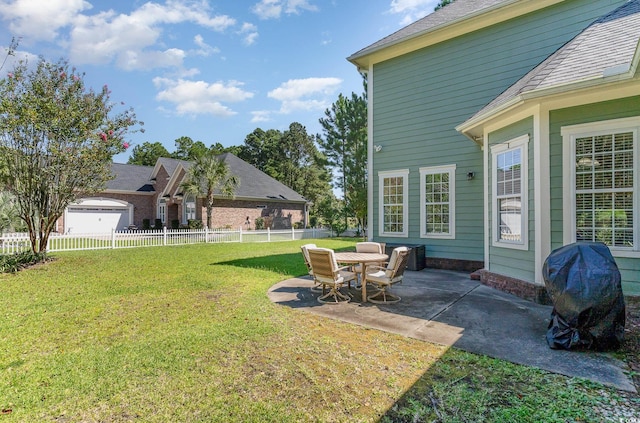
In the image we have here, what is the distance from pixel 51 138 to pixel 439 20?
12154 mm

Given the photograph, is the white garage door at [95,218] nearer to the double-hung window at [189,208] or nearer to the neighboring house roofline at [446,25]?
the double-hung window at [189,208]

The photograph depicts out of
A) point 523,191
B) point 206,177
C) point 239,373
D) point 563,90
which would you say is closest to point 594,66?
point 563,90

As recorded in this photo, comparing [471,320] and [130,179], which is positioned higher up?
[130,179]

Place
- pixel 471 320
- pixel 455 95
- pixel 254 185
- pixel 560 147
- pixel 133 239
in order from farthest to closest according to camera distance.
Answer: pixel 254 185
pixel 133 239
pixel 455 95
pixel 560 147
pixel 471 320

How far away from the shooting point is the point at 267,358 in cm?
338

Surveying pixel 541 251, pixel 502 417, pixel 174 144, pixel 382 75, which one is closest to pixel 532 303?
pixel 541 251

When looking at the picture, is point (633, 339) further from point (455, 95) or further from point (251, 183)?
point (251, 183)

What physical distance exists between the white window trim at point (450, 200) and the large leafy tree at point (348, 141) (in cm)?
1167

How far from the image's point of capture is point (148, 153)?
168 ft

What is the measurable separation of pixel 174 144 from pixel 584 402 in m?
57.7

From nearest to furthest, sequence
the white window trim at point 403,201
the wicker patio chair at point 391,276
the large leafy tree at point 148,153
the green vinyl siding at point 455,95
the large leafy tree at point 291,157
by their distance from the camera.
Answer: the wicker patio chair at point 391,276 < the green vinyl siding at point 455,95 < the white window trim at point 403,201 < the large leafy tree at point 291,157 < the large leafy tree at point 148,153

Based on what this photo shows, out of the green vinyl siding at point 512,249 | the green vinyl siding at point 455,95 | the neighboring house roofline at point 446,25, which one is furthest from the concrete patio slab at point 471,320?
the neighboring house roofline at point 446,25

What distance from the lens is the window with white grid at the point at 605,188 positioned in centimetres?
496

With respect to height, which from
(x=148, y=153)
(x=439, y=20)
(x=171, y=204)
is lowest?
(x=171, y=204)
